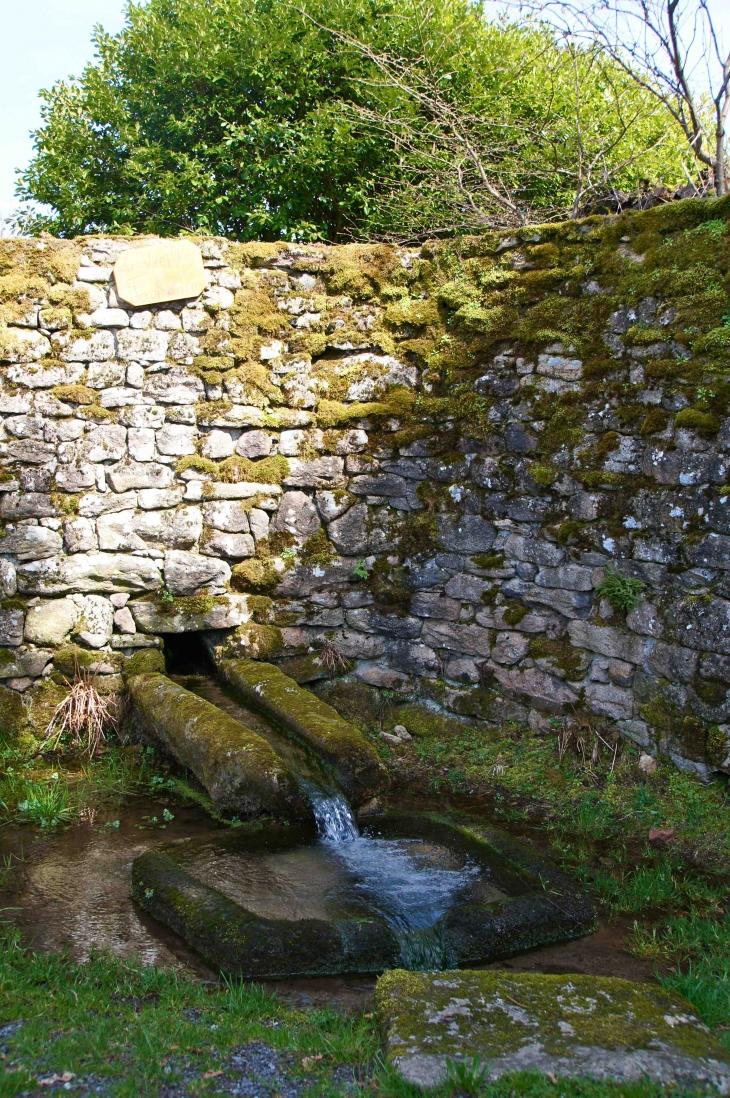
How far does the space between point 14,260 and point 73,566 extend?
2010 mm

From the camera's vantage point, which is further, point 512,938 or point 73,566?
point 73,566

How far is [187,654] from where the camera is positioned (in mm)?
6328

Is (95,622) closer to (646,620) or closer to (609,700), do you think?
(609,700)

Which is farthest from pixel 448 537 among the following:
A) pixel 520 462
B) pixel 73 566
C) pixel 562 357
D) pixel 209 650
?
pixel 73 566

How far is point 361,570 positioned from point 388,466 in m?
0.75

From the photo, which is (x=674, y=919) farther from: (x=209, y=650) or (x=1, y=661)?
(x=1, y=661)

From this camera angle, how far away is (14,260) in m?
5.57

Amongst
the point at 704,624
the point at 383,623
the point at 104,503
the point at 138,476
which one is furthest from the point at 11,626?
the point at 704,624

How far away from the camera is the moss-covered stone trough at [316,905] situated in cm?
338

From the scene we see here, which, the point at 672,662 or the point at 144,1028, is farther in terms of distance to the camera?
the point at 672,662

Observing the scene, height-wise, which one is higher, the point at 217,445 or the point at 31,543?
the point at 217,445

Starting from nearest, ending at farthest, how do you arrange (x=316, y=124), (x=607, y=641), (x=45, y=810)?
(x=45, y=810), (x=607, y=641), (x=316, y=124)

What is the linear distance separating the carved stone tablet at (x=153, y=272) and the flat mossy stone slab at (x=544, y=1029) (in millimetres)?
4381

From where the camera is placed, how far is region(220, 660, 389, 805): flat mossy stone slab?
15.3 feet
